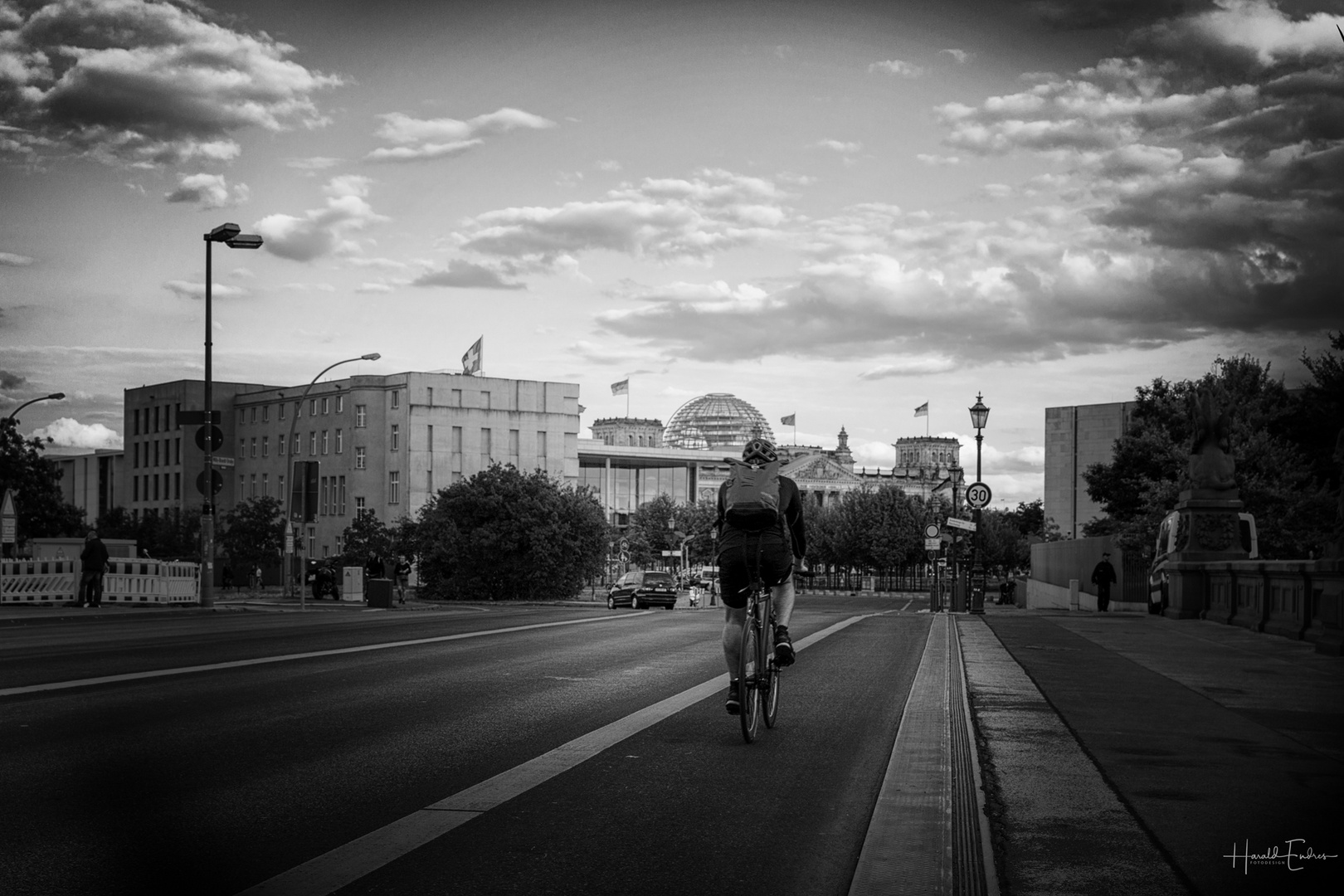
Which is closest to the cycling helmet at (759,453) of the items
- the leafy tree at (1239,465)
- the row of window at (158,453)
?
the leafy tree at (1239,465)

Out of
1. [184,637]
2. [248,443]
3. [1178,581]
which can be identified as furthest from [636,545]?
[184,637]

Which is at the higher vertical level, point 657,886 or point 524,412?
point 524,412

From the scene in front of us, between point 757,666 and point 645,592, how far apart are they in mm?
45188

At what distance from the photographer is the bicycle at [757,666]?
8.20 m

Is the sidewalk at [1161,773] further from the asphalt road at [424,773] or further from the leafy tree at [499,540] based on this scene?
the leafy tree at [499,540]

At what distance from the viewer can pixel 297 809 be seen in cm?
617

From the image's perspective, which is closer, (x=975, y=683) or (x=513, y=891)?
(x=513, y=891)

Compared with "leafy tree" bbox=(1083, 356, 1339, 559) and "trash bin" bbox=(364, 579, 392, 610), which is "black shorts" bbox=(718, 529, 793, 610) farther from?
"leafy tree" bbox=(1083, 356, 1339, 559)

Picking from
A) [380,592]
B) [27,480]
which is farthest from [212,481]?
[27,480]

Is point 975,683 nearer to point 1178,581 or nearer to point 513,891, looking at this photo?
point 513,891

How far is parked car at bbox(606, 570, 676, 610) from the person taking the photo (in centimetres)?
5341

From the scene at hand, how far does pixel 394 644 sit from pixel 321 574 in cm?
3781

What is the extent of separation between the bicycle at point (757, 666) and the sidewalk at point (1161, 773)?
4.43 ft

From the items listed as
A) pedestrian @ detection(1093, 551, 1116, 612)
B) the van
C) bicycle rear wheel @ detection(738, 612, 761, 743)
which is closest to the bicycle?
bicycle rear wheel @ detection(738, 612, 761, 743)
